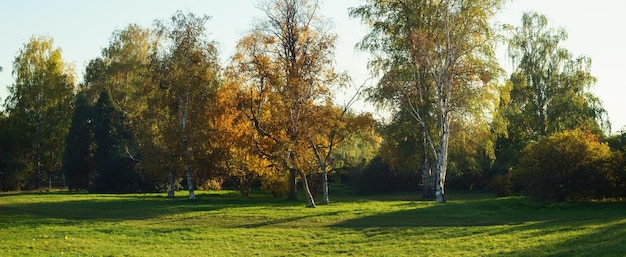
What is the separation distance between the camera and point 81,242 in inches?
976

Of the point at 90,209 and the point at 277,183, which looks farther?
the point at 277,183

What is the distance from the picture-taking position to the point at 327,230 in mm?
26859

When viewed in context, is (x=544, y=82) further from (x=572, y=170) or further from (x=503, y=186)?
(x=572, y=170)

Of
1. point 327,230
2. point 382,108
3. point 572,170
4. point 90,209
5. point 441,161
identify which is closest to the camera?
point 327,230

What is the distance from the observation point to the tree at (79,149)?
6744cm

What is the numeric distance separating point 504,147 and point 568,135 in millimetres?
26550

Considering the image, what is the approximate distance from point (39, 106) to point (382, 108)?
47489 millimetres

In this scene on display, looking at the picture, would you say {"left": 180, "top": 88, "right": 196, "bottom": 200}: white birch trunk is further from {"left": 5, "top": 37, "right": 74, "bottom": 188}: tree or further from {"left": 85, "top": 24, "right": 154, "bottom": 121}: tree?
{"left": 5, "top": 37, "right": 74, "bottom": 188}: tree

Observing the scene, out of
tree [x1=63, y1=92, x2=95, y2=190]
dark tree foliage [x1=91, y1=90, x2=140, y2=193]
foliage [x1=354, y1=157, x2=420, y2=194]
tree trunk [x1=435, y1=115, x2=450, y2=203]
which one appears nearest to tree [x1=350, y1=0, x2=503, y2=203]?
tree trunk [x1=435, y1=115, x2=450, y2=203]

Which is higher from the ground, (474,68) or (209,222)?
(474,68)

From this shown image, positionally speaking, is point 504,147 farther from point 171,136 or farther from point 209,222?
point 209,222

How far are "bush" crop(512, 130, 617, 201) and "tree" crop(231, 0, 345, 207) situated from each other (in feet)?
43.2

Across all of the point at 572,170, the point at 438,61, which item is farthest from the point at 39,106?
the point at 572,170

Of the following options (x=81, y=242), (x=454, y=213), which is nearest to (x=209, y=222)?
(x=81, y=242)
